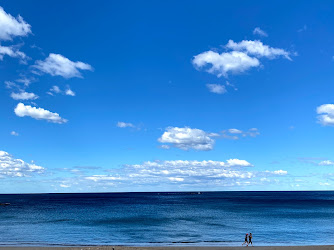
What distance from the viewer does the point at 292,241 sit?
4697 cm

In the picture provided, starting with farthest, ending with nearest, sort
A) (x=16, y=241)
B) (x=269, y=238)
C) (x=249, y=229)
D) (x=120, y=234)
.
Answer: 1. (x=249, y=229)
2. (x=120, y=234)
3. (x=269, y=238)
4. (x=16, y=241)

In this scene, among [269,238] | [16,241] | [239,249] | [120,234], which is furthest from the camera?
[120,234]

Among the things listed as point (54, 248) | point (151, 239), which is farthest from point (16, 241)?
point (151, 239)

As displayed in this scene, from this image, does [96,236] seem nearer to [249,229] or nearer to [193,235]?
[193,235]

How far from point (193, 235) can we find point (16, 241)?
28081 millimetres

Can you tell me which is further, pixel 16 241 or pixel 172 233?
pixel 172 233

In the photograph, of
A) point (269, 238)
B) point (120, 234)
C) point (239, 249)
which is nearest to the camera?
point (239, 249)

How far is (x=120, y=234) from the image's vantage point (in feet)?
175

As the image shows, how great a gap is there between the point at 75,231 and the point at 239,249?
3230cm

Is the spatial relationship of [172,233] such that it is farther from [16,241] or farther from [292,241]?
[16,241]

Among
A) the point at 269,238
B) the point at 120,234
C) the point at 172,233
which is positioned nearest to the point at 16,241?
the point at 120,234

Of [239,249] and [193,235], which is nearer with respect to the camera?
[239,249]

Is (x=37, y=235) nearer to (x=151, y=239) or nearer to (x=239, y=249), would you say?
(x=151, y=239)

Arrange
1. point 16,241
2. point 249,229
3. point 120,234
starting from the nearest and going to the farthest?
1. point 16,241
2. point 120,234
3. point 249,229
